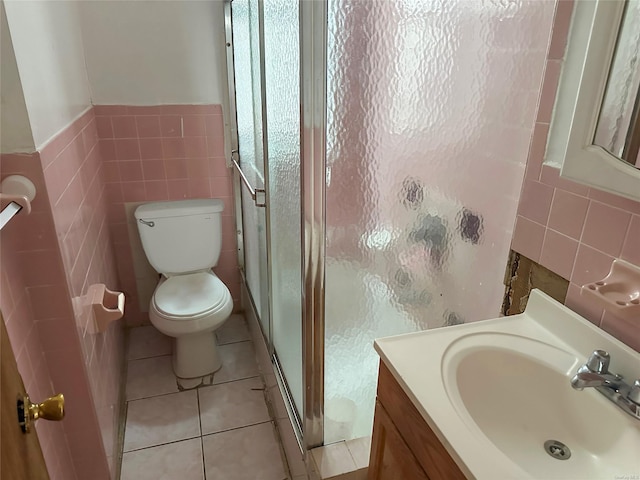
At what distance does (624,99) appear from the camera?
75 cm

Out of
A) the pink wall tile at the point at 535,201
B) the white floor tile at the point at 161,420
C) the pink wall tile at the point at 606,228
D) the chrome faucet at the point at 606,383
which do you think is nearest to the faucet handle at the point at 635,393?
the chrome faucet at the point at 606,383

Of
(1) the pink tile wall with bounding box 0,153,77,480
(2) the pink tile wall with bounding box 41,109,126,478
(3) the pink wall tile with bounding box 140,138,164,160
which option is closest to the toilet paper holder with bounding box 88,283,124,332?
(2) the pink tile wall with bounding box 41,109,126,478

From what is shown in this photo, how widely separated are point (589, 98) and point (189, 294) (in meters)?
1.87

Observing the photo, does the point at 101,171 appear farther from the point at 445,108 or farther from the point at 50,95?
the point at 445,108

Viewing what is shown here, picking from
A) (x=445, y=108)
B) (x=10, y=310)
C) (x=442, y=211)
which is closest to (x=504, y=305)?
(x=442, y=211)

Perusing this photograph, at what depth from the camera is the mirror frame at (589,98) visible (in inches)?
29.1

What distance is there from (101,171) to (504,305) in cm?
193

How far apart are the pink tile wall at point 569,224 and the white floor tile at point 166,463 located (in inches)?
57.8

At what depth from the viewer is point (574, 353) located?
2.95ft

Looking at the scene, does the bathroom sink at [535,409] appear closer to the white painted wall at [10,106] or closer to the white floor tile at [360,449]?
the white floor tile at [360,449]

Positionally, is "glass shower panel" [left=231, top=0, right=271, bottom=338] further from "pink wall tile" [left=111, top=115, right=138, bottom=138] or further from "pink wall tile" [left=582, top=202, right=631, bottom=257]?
"pink wall tile" [left=582, top=202, right=631, bottom=257]

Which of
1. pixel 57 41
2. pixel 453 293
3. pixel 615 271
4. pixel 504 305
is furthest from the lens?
pixel 57 41

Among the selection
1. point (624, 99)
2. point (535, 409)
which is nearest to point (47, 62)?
point (624, 99)

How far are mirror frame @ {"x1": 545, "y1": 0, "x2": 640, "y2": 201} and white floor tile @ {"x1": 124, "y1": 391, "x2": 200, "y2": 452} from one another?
1.75 meters
